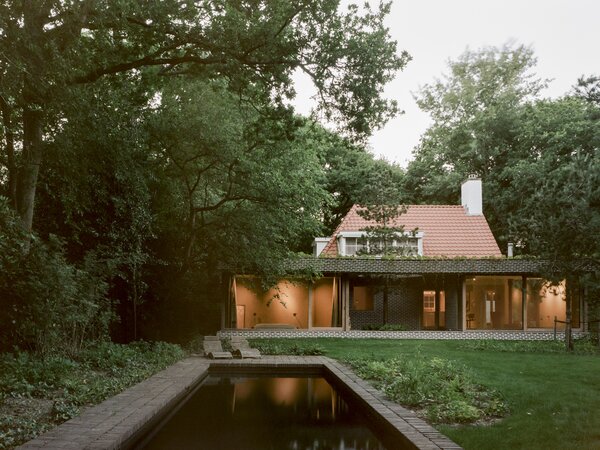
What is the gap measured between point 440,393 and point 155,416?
392cm

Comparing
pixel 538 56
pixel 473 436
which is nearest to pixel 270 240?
pixel 473 436

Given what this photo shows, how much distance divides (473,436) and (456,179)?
30751 millimetres

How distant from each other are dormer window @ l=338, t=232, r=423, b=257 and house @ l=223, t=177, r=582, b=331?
0.15ft

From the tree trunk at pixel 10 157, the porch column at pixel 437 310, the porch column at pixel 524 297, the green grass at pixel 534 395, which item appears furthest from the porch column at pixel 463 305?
the tree trunk at pixel 10 157

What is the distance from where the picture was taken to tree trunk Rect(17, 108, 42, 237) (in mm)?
11523

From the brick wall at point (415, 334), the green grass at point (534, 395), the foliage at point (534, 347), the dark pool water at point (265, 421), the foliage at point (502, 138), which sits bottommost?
the brick wall at point (415, 334)

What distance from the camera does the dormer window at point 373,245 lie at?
2912 cm

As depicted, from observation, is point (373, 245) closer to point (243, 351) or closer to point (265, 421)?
point (243, 351)

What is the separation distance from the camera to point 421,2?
874 cm

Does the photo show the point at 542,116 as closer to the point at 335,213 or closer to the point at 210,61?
the point at 335,213

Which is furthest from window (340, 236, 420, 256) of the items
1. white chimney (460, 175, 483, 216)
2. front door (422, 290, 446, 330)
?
white chimney (460, 175, 483, 216)

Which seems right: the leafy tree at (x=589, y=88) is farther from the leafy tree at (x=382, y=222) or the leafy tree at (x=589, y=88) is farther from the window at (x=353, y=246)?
the window at (x=353, y=246)

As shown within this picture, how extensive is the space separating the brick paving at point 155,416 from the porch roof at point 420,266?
42.1 ft

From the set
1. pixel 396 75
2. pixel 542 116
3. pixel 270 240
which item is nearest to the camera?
pixel 396 75
